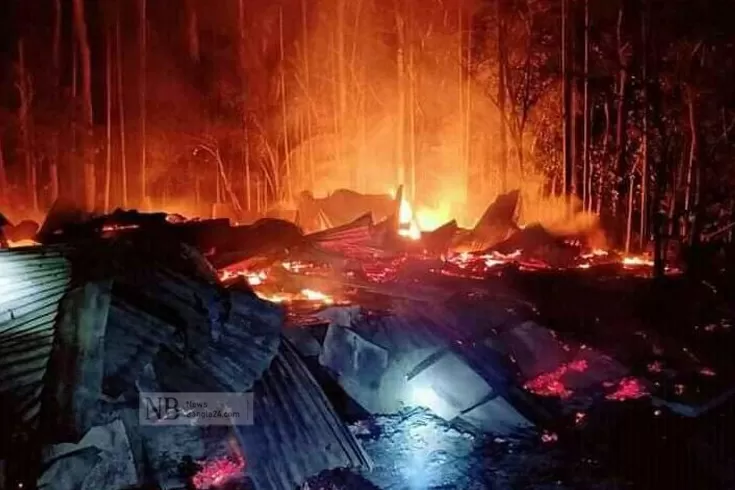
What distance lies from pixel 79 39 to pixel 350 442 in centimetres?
2758

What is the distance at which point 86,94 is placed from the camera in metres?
29.7

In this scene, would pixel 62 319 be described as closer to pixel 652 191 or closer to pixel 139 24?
pixel 652 191

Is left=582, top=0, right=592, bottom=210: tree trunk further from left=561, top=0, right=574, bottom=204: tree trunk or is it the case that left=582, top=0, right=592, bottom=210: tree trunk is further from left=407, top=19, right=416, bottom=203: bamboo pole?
left=407, top=19, right=416, bottom=203: bamboo pole

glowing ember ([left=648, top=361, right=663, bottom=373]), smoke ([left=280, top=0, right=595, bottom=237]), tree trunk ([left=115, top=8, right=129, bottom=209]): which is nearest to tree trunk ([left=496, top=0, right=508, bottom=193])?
smoke ([left=280, top=0, right=595, bottom=237])

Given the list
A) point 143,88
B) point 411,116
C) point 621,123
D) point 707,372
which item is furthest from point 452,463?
point 143,88

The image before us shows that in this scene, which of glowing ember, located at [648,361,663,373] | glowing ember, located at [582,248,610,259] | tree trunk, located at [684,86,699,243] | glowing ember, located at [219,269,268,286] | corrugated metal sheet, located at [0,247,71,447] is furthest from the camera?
glowing ember, located at [582,248,610,259]

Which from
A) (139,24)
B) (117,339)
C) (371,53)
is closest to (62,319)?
(117,339)

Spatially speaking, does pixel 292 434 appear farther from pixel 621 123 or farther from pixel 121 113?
pixel 121 113

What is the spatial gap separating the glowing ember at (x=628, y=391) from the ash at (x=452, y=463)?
5.47ft

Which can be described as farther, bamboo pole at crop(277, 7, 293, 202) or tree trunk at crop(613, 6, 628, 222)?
bamboo pole at crop(277, 7, 293, 202)

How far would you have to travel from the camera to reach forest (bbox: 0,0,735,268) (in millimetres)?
17766

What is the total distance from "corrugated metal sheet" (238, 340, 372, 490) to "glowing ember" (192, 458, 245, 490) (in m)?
0.41

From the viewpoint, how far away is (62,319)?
5836mm

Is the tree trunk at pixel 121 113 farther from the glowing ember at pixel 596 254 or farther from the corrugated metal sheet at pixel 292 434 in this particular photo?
the corrugated metal sheet at pixel 292 434
